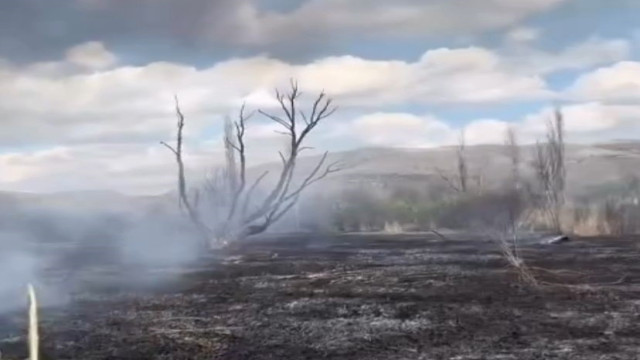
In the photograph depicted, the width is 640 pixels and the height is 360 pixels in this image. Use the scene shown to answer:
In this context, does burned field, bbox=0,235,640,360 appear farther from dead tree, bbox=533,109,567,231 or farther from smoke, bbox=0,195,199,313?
dead tree, bbox=533,109,567,231

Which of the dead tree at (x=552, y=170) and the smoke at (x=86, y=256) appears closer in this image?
the smoke at (x=86, y=256)

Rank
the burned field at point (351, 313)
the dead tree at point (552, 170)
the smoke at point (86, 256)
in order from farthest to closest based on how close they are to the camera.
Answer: the dead tree at point (552, 170) < the smoke at point (86, 256) < the burned field at point (351, 313)

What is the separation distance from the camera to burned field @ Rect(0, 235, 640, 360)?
1076cm

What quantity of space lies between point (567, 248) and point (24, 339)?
19.4m

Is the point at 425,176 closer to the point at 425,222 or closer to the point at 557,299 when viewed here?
the point at 425,222

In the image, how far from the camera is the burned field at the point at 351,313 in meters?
10.8

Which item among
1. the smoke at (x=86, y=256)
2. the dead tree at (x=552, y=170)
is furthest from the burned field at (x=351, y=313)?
the dead tree at (x=552, y=170)

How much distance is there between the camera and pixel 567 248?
2792 centimetres

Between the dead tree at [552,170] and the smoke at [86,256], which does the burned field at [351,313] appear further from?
the dead tree at [552,170]

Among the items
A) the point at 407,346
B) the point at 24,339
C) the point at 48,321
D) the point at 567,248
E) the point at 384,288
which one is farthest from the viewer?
the point at 567,248

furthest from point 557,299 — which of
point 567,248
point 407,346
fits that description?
point 567,248

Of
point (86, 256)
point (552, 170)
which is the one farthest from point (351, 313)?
point (552, 170)

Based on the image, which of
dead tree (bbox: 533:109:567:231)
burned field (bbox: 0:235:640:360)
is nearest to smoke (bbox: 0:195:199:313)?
burned field (bbox: 0:235:640:360)

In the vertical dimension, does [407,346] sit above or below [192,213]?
below
